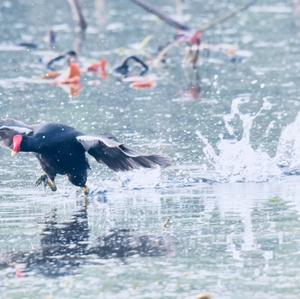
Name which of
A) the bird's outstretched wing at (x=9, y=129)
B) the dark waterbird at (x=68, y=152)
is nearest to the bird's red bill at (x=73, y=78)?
the bird's outstretched wing at (x=9, y=129)

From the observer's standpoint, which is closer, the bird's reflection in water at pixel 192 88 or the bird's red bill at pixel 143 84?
the bird's reflection in water at pixel 192 88

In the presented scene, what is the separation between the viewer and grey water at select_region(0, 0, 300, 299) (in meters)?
7.82

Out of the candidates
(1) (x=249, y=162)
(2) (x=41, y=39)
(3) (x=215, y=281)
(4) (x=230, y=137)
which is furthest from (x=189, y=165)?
(2) (x=41, y=39)

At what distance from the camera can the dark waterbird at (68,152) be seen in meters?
10.1

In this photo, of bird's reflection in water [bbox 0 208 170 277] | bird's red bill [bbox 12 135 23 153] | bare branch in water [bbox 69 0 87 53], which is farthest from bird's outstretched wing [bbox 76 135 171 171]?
bare branch in water [bbox 69 0 87 53]

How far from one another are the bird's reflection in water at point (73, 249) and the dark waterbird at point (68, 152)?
3.01 ft

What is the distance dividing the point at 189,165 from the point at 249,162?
0.49 metres

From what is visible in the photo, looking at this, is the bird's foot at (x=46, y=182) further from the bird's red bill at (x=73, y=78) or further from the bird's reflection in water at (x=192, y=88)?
the bird's red bill at (x=73, y=78)

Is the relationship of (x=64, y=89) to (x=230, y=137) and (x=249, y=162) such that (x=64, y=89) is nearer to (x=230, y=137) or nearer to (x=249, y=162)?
(x=230, y=137)

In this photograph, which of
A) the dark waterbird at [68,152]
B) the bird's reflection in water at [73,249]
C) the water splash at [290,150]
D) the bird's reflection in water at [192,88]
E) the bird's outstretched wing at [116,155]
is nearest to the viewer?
the bird's reflection in water at [73,249]

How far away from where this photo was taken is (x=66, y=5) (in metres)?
26.5

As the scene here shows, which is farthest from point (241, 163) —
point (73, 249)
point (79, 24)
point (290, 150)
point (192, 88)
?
point (79, 24)

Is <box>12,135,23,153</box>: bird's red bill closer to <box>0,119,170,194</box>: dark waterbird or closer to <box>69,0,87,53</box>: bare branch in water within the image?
<box>0,119,170,194</box>: dark waterbird

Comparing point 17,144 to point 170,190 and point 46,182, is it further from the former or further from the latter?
point 170,190
